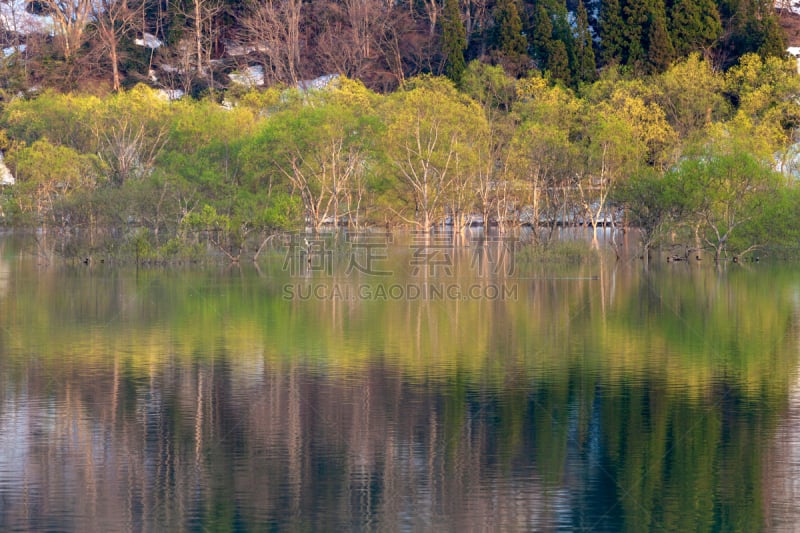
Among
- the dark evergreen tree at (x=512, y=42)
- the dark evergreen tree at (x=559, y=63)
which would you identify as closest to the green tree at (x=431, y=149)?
the dark evergreen tree at (x=559, y=63)

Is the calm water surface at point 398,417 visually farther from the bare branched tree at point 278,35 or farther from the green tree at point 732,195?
the bare branched tree at point 278,35

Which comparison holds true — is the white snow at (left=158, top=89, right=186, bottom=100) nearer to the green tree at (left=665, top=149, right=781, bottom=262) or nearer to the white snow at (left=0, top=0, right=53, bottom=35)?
the white snow at (left=0, top=0, right=53, bottom=35)

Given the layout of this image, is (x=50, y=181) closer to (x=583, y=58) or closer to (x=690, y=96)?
(x=690, y=96)

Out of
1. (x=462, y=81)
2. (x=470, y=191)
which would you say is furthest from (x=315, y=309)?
(x=462, y=81)

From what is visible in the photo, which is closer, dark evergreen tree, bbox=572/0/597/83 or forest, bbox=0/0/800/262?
forest, bbox=0/0/800/262

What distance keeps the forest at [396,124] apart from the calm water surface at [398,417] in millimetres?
30316

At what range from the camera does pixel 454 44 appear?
113 metres

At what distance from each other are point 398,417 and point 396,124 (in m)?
65.6

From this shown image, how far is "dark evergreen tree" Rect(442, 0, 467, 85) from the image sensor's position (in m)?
112

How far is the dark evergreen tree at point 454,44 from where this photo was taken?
368ft

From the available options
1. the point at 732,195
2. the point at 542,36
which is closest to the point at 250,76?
the point at 542,36

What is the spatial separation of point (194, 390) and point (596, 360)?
1072 centimetres

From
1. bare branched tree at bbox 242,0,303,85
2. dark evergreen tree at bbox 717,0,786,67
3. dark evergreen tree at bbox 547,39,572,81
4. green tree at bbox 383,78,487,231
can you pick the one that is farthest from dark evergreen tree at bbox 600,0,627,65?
bare branched tree at bbox 242,0,303,85

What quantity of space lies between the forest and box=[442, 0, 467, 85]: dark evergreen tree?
0.31 m
